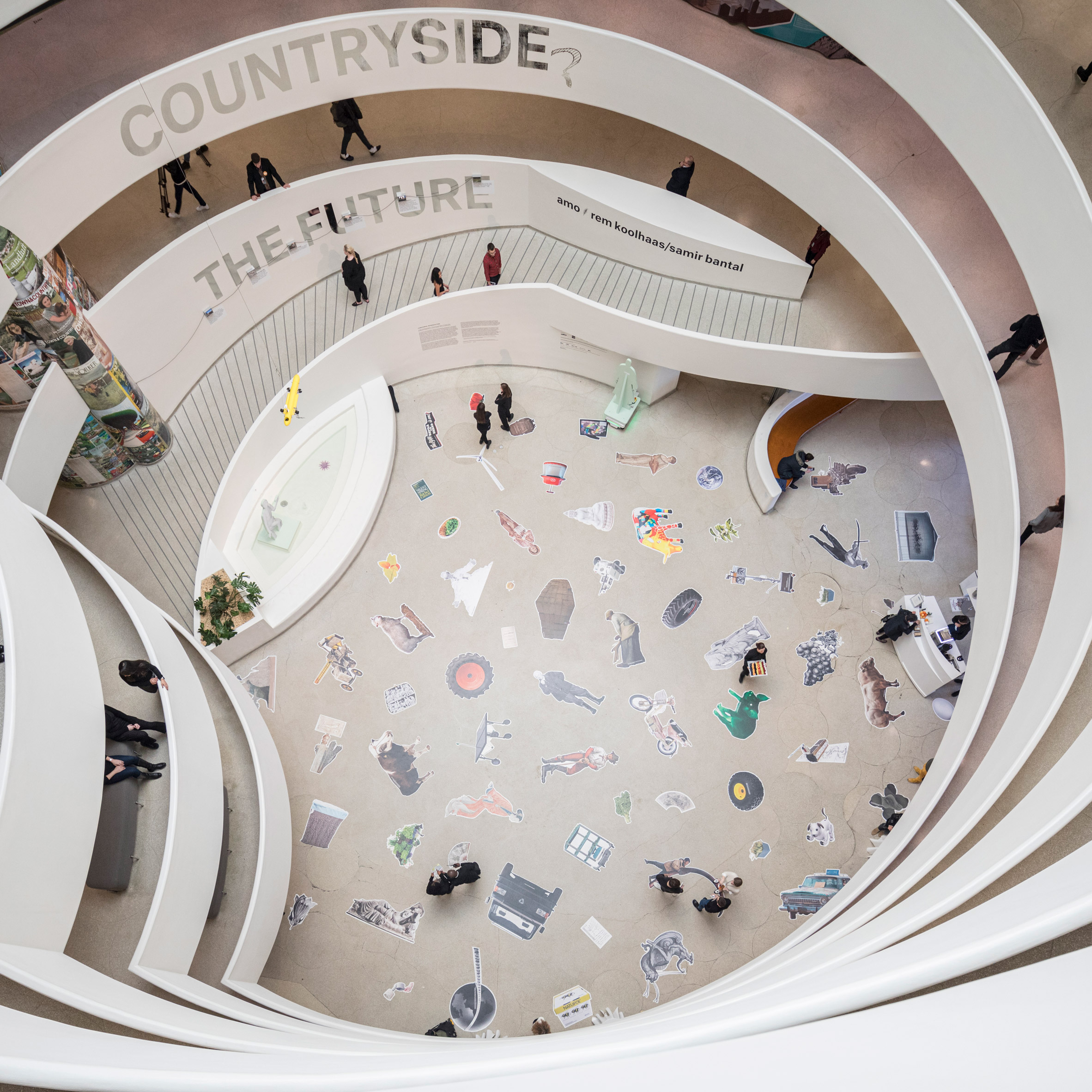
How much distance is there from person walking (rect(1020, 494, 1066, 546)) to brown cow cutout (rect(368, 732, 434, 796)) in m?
8.55

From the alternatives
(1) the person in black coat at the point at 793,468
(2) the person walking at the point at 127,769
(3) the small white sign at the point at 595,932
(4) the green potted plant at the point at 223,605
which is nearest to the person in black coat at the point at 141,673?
(2) the person walking at the point at 127,769

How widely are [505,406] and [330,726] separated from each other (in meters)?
6.27

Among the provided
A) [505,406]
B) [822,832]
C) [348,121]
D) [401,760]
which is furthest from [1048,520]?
[348,121]

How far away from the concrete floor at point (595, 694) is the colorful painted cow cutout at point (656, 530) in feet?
0.44

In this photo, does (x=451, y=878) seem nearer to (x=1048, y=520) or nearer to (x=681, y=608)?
(x=681, y=608)

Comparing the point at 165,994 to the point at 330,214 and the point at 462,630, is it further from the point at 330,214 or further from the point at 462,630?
the point at 330,214

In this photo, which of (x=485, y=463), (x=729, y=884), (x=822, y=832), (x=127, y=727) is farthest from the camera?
(x=485, y=463)

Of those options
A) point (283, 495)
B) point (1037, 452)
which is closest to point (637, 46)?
point (1037, 452)

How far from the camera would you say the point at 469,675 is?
1212 centimetres

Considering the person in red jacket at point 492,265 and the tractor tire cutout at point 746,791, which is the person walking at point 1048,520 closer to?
the tractor tire cutout at point 746,791

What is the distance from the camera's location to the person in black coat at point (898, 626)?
12.0 m

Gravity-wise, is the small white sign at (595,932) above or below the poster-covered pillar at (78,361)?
below

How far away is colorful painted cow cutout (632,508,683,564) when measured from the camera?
Answer: 522 inches

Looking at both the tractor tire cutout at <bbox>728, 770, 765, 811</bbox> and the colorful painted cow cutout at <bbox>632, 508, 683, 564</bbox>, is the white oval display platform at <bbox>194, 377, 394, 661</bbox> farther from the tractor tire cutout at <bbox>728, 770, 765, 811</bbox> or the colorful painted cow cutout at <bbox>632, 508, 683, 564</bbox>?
the tractor tire cutout at <bbox>728, 770, 765, 811</bbox>
